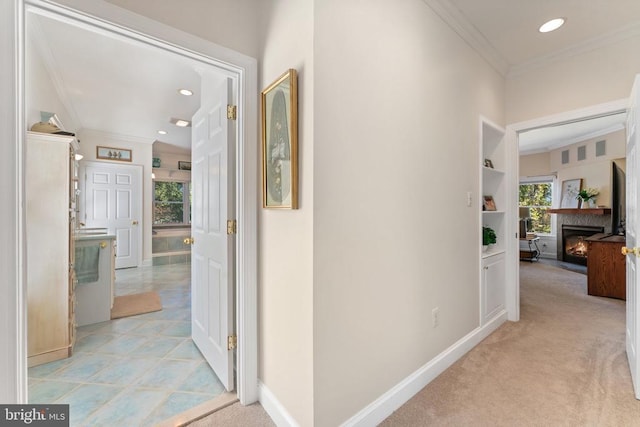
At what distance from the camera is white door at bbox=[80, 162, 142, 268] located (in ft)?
17.0

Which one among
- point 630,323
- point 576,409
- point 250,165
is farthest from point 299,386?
point 630,323

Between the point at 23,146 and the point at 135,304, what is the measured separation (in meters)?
3.01

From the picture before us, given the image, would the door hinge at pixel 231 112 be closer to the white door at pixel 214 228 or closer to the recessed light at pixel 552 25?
the white door at pixel 214 228

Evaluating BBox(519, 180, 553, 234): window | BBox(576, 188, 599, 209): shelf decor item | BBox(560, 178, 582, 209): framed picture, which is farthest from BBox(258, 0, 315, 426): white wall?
BBox(519, 180, 553, 234): window

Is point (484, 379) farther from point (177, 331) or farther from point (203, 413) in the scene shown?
point (177, 331)

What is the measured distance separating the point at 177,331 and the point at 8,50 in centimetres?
248

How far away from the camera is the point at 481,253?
2.50 m

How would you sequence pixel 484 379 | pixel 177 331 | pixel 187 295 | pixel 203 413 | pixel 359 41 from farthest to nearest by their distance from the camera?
pixel 187 295 → pixel 177 331 → pixel 484 379 → pixel 203 413 → pixel 359 41

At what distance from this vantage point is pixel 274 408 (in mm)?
1560

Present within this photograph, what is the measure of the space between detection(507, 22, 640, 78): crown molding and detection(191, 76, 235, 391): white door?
9.82 ft

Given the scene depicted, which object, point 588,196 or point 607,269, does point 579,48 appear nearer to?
point 607,269

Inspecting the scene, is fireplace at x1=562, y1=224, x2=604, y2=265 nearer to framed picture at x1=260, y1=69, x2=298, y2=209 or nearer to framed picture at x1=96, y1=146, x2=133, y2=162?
framed picture at x1=260, y1=69, x2=298, y2=209

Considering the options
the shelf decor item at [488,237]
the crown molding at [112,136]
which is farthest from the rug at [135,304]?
the shelf decor item at [488,237]
